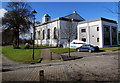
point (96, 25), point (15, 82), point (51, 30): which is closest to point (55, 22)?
point (51, 30)

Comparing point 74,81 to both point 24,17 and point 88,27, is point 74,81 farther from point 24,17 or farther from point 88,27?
point 88,27

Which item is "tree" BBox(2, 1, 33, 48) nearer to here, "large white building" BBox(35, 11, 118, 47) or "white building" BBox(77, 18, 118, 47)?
"large white building" BBox(35, 11, 118, 47)

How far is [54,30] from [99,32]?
17.3 metres

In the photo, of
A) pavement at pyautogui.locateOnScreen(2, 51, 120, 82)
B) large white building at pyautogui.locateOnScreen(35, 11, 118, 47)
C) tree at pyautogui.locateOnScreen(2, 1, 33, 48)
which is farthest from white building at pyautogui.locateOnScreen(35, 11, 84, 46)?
pavement at pyautogui.locateOnScreen(2, 51, 120, 82)

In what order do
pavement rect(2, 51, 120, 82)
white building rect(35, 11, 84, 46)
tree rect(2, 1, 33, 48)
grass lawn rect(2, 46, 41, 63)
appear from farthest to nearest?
white building rect(35, 11, 84, 46)
tree rect(2, 1, 33, 48)
grass lawn rect(2, 46, 41, 63)
pavement rect(2, 51, 120, 82)

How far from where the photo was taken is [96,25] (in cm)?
3322

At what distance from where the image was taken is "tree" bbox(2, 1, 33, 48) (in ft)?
94.3

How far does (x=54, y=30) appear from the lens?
41.9 m

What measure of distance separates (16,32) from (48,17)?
1052 inches

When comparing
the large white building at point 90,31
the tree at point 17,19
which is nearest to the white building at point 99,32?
the large white building at point 90,31

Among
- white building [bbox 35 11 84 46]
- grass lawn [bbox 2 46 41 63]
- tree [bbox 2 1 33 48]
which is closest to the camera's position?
grass lawn [bbox 2 46 41 63]

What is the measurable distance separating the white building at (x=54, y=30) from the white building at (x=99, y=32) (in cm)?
453

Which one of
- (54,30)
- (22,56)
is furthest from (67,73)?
(54,30)

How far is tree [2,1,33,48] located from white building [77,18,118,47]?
701 inches
